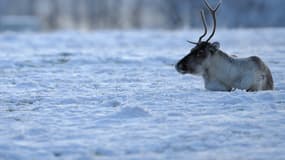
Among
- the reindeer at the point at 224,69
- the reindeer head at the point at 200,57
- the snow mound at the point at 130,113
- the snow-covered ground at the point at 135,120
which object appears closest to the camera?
the snow-covered ground at the point at 135,120

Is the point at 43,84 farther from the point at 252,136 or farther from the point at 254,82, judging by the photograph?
the point at 252,136

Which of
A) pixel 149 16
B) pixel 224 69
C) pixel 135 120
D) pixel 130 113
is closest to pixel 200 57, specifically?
pixel 224 69

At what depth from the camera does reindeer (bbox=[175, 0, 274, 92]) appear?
794 cm

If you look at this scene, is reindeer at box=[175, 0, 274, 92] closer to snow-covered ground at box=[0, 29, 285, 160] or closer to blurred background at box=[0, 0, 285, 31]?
snow-covered ground at box=[0, 29, 285, 160]

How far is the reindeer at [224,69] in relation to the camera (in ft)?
26.0

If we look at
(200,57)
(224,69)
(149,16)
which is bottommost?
(224,69)

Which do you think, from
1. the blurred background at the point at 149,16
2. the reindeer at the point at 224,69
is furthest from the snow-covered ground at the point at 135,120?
the blurred background at the point at 149,16

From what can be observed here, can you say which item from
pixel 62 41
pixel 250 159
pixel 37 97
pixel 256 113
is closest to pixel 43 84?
pixel 37 97

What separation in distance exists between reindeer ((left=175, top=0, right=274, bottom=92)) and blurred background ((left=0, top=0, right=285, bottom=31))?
37.7 m

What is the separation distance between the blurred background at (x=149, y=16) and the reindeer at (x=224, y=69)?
37724 mm

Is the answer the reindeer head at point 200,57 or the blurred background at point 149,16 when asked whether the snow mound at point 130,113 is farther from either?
the blurred background at point 149,16

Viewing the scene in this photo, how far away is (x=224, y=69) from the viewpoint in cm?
808

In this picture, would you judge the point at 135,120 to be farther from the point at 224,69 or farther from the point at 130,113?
the point at 224,69

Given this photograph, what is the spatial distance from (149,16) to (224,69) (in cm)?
6429
